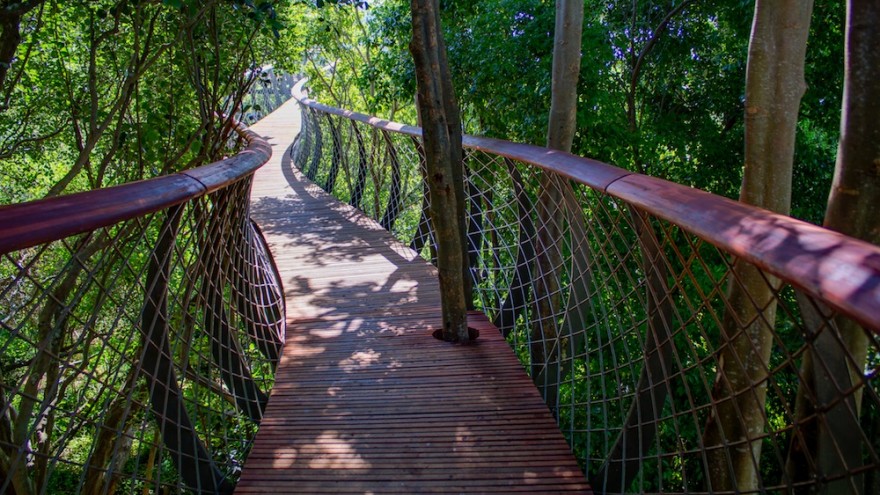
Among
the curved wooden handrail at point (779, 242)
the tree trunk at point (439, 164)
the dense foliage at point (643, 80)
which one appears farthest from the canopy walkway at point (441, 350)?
the dense foliage at point (643, 80)

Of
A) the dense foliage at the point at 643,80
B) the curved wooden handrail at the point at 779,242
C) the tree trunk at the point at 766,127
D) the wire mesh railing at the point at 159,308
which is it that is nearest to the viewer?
the curved wooden handrail at the point at 779,242

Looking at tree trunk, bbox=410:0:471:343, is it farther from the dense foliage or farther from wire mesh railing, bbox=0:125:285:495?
the dense foliage

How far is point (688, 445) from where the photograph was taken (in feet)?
27.4

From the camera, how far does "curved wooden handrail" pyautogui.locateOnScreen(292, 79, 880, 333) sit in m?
0.90

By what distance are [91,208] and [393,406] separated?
1.57 m

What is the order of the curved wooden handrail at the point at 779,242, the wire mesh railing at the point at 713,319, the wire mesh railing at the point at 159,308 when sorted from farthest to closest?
the wire mesh railing at the point at 159,308 → the wire mesh railing at the point at 713,319 → the curved wooden handrail at the point at 779,242

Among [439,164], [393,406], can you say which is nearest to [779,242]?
[393,406]

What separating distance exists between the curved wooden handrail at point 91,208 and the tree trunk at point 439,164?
4.16 ft

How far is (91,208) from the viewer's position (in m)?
1.46

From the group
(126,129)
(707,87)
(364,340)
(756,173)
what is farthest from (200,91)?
(707,87)

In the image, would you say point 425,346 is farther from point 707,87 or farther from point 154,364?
point 707,87

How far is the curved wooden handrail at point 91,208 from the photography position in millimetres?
1229

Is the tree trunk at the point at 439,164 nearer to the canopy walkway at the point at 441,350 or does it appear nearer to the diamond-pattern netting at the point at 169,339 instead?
the canopy walkway at the point at 441,350

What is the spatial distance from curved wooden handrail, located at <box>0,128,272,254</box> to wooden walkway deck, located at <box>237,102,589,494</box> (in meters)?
0.93
